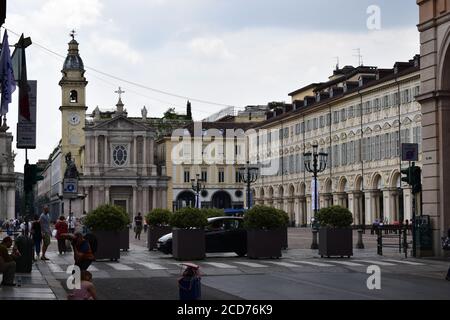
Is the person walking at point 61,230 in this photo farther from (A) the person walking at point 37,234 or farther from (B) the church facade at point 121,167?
(B) the church facade at point 121,167

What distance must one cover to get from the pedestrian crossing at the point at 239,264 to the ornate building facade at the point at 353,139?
36.9 m

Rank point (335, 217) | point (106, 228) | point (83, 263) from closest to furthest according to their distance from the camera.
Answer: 1. point (83, 263)
2. point (335, 217)
3. point (106, 228)

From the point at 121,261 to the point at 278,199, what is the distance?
74723 millimetres

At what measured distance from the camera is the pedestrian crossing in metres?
30.5

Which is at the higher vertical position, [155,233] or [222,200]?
[222,200]

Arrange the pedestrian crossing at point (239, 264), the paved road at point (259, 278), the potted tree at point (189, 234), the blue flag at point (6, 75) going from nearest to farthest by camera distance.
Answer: the paved road at point (259, 278) < the blue flag at point (6, 75) < the pedestrian crossing at point (239, 264) < the potted tree at point (189, 234)

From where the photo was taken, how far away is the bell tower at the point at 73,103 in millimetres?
142250

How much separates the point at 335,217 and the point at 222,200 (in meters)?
104

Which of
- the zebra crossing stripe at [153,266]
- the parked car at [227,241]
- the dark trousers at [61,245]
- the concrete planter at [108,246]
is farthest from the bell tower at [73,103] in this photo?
the zebra crossing stripe at [153,266]

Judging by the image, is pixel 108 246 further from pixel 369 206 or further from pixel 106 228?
pixel 369 206

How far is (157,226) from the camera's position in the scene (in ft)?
149

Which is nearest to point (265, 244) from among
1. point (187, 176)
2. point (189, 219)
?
point (189, 219)
